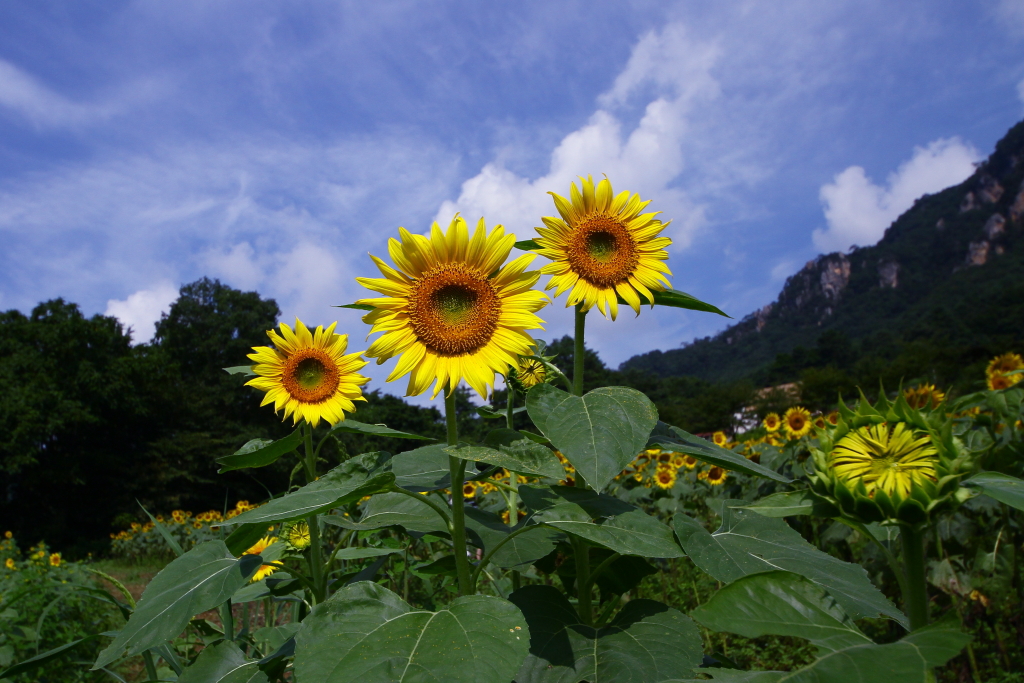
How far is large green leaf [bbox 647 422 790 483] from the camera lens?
1.21 meters

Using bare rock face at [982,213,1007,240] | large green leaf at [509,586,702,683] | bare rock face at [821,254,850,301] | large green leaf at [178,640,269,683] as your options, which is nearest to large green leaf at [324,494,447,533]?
large green leaf at [509,586,702,683]

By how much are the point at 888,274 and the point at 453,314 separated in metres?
111

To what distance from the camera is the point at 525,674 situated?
45.6 inches

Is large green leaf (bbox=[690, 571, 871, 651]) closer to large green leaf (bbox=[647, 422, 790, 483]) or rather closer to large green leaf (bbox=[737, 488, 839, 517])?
large green leaf (bbox=[737, 488, 839, 517])

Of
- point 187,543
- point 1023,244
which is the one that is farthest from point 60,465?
point 1023,244

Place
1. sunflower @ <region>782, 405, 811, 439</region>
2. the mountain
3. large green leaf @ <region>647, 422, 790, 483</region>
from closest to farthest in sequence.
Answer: large green leaf @ <region>647, 422, 790, 483</region>
sunflower @ <region>782, 405, 811, 439</region>
the mountain

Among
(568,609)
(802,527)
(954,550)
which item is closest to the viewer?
(568,609)

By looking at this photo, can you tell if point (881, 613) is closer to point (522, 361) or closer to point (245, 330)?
point (522, 361)

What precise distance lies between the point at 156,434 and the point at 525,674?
2536 centimetres

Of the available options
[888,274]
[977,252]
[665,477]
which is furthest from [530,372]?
[888,274]

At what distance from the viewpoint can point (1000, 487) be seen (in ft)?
2.65

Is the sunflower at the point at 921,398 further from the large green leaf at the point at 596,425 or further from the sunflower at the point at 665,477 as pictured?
the sunflower at the point at 665,477

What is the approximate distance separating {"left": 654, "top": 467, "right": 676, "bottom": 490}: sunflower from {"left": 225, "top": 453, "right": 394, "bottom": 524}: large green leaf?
461cm

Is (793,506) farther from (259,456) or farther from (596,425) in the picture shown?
(259,456)
